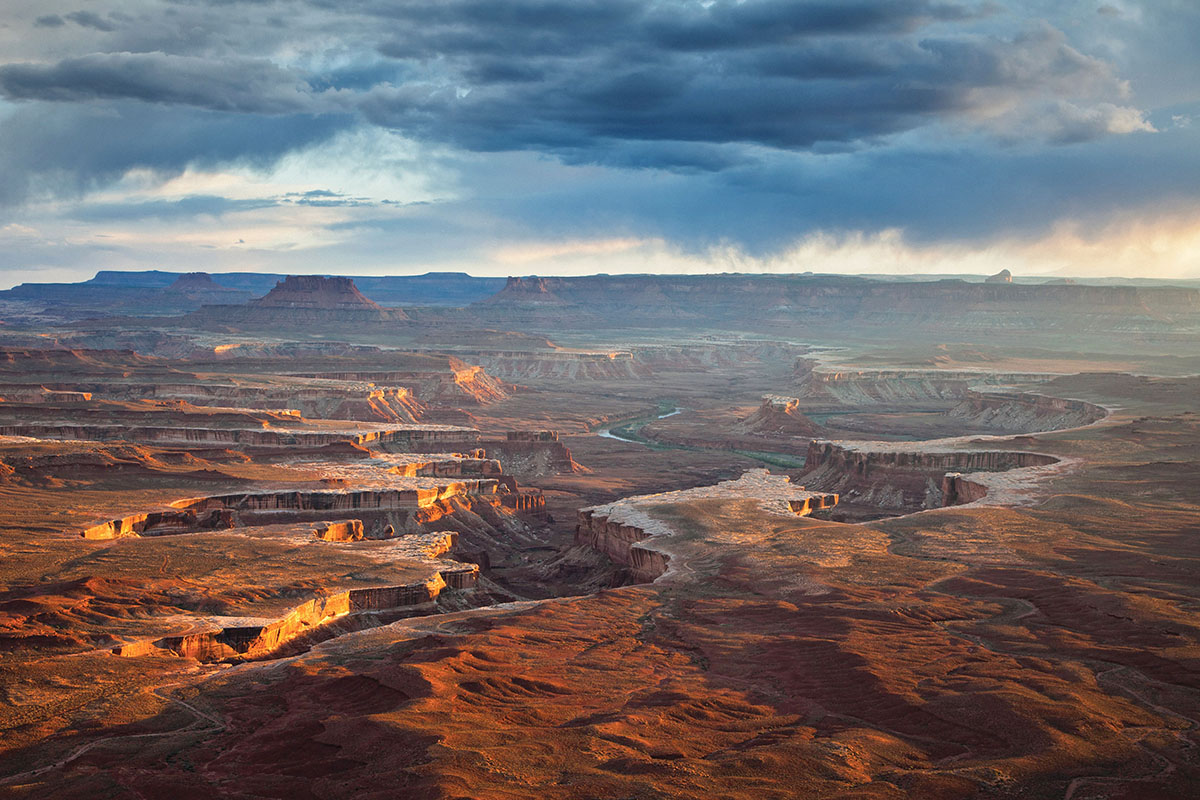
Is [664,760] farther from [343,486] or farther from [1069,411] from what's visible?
[1069,411]

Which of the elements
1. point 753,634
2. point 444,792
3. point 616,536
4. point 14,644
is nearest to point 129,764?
point 444,792

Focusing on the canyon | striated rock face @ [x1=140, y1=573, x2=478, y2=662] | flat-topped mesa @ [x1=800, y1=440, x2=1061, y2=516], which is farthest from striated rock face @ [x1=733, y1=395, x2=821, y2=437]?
striated rock face @ [x1=140, y1=573, x2=478, y2=662]

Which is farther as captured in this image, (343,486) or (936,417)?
(936,417)

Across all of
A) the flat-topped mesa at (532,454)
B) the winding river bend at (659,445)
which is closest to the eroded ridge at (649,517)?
the flat-topped mesa at (532,454)

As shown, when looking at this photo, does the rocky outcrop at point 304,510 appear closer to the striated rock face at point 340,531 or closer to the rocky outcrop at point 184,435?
the striated rock face at point 340,531

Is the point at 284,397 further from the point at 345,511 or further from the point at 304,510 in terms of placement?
the point at 304,510

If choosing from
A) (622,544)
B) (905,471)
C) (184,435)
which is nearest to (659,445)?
(905,471)
